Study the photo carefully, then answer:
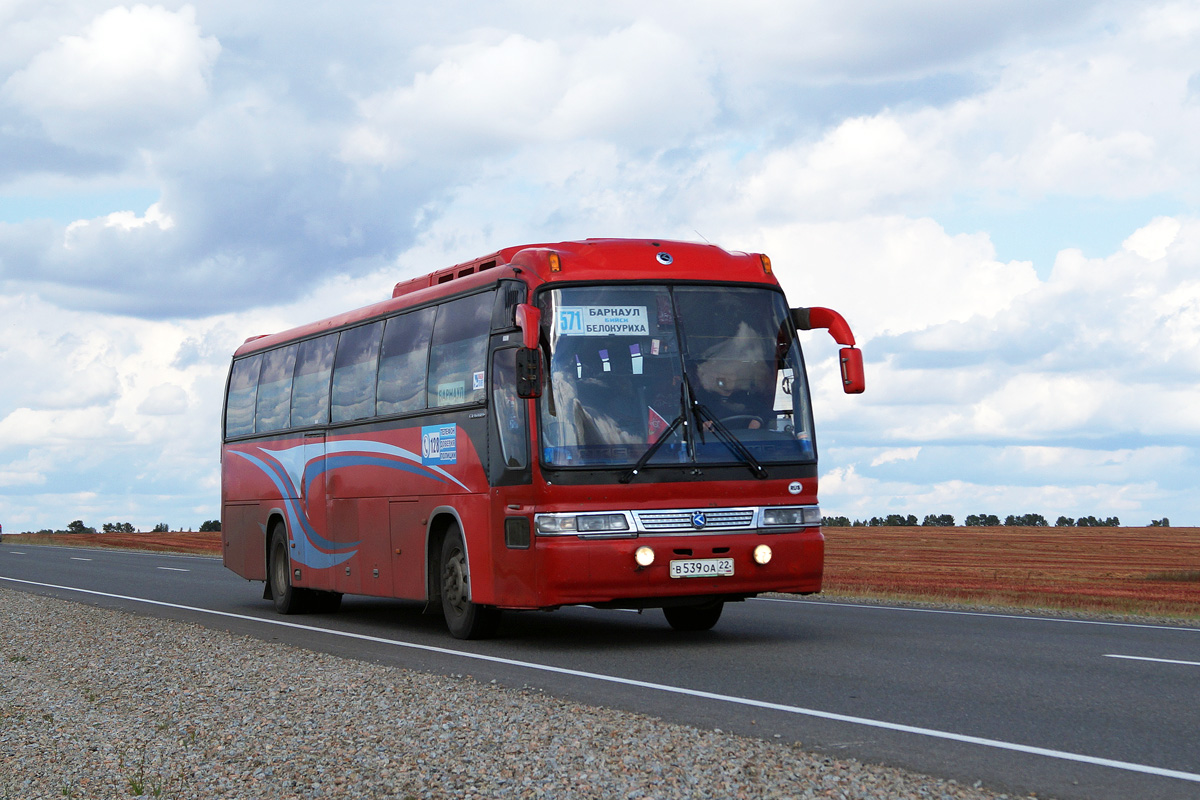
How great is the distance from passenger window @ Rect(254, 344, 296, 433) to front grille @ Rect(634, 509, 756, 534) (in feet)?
25.4

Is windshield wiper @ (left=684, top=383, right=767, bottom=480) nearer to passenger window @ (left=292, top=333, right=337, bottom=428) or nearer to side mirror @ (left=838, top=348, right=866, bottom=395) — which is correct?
side mirror @ (left=838, top=348, right=866, bottom=395)

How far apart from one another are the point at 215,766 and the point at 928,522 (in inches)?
3078

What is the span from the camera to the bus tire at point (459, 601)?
13.5 m

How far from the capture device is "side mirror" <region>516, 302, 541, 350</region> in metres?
11.8

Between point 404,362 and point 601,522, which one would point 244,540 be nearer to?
point 404,362

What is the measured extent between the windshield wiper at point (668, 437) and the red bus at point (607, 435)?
2 cm

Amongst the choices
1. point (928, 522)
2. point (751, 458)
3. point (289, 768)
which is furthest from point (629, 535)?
point (928, 522)

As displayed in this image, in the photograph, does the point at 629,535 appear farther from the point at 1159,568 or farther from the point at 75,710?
the point at 1159,568

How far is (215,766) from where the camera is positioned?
7293 millimetres

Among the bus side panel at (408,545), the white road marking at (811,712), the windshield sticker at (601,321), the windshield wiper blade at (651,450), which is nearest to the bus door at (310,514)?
the white road marking at (811,712)

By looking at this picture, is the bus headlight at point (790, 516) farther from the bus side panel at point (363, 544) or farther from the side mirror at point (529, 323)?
the bus side panel at point (363, 544)

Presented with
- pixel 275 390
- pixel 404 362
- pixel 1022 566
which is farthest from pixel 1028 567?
pixel 404 362

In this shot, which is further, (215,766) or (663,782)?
(215,766)

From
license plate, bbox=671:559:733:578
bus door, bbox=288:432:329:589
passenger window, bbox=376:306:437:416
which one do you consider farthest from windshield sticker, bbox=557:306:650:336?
bus door, bbox=288:432:329:589
